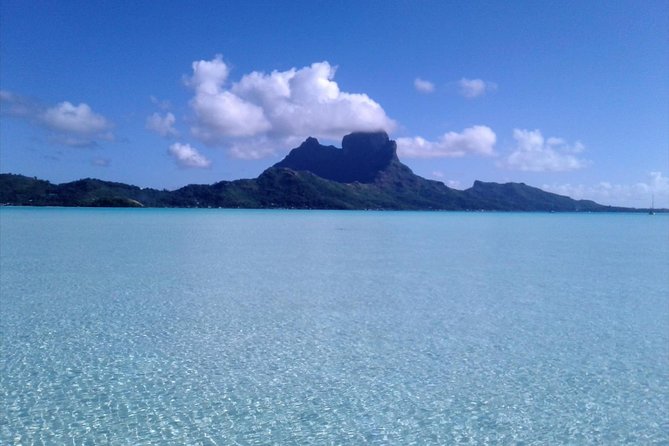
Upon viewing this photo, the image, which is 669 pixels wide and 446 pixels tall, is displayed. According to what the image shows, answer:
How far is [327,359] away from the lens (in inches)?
500

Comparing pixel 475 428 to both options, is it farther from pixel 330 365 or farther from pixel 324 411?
pixel 330 365

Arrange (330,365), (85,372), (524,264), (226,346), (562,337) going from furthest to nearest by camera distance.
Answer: (524,264)
(562,337)
(226,346)
(330,365)
(85,372)

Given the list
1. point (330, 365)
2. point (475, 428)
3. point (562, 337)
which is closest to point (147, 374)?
point (330, 365)

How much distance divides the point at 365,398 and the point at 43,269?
22433 millimetres

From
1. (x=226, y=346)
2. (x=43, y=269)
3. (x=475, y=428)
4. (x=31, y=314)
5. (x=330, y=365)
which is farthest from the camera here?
(x=43, y=269)

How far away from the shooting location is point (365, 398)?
10.3 meters

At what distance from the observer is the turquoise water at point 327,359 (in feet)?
29.7

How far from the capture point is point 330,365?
40.2 feet

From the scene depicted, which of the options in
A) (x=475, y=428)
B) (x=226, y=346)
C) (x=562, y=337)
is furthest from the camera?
(x=562, y=337)

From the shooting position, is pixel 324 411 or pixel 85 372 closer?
pixel 324 411

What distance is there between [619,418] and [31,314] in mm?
16768

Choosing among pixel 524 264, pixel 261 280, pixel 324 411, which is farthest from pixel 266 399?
pixel 524 264

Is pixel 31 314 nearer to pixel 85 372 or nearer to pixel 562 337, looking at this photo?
pixel 85 372

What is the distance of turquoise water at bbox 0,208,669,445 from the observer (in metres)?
9.05
